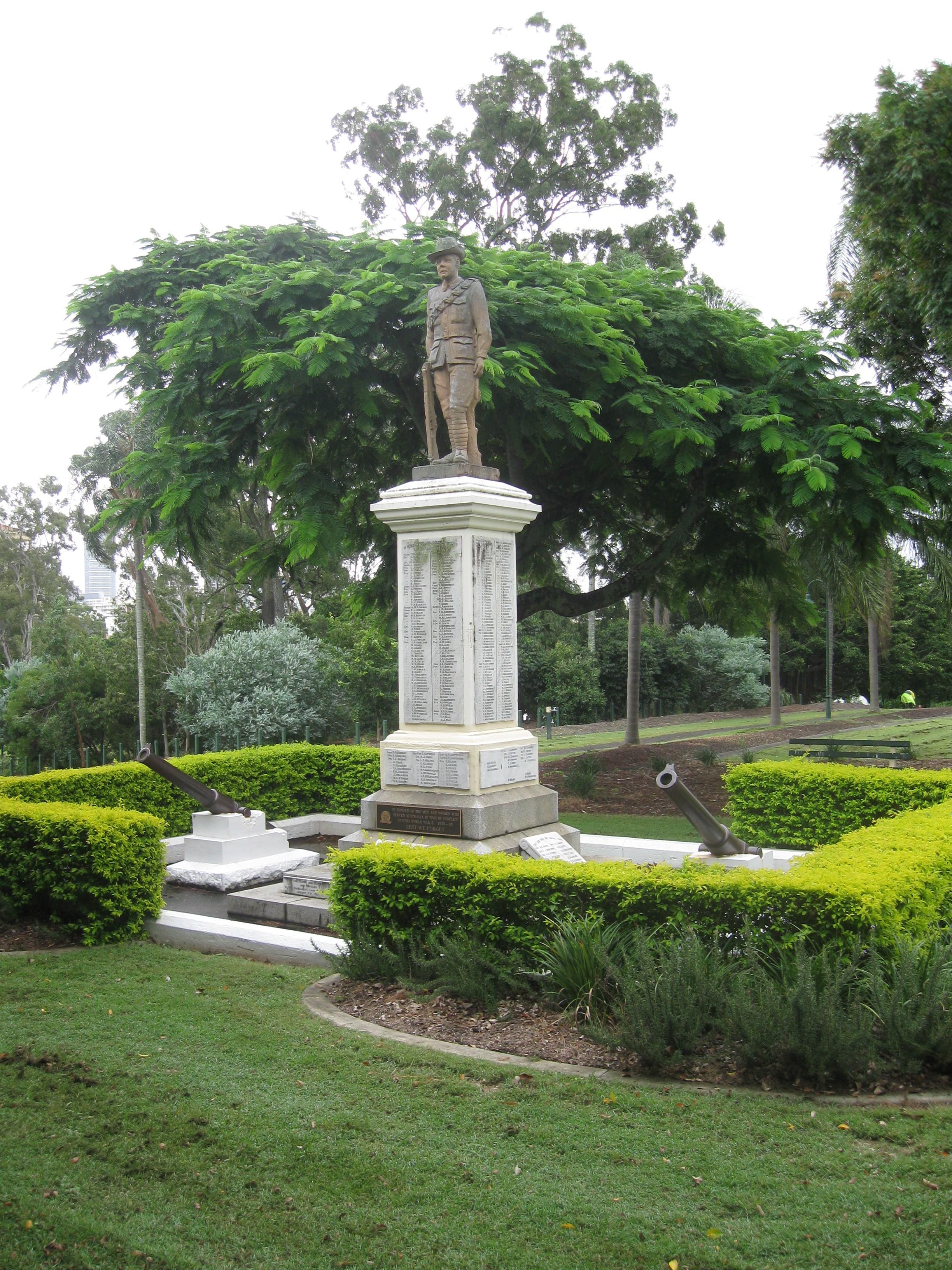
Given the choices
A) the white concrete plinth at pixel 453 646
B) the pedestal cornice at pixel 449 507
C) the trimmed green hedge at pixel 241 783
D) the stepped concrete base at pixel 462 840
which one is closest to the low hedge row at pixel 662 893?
the stepped concrete base at pixel 462 840

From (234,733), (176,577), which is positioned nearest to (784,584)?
(234,733)


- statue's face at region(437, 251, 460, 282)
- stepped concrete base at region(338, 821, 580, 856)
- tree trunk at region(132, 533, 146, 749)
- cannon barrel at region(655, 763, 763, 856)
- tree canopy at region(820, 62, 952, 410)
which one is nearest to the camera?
cannon barrel at region(655, 763, 763, 856)

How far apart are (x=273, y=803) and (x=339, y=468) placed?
513cm

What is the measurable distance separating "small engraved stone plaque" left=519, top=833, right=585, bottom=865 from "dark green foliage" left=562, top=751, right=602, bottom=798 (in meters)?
6.75

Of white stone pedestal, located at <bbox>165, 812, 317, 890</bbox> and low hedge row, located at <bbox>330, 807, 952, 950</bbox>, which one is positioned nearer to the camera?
low hedge row, located at <bbox>330, 807, 952, 950</bbox>

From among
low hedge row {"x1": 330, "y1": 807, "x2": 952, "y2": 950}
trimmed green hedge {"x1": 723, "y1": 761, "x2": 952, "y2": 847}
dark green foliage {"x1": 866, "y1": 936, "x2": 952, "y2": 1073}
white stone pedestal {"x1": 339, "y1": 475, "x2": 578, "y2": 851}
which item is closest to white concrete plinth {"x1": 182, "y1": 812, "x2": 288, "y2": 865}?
white stone pedestal {"x1": 339, "y1": 475, "x2": 578, "y2": 851}

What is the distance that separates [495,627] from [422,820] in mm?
1836

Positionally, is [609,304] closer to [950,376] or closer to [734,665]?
[950,376]

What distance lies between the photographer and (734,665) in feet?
126

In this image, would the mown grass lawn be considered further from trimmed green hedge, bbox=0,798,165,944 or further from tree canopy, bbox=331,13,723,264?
tree canopy, bbox=331,13,723,264

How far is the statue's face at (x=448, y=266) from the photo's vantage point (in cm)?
960

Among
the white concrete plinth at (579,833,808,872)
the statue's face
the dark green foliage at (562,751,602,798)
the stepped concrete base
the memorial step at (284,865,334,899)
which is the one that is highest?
the statue's face

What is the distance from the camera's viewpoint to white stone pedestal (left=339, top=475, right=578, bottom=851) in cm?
920

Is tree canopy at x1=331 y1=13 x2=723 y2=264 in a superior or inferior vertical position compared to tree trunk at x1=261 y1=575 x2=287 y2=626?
superior
